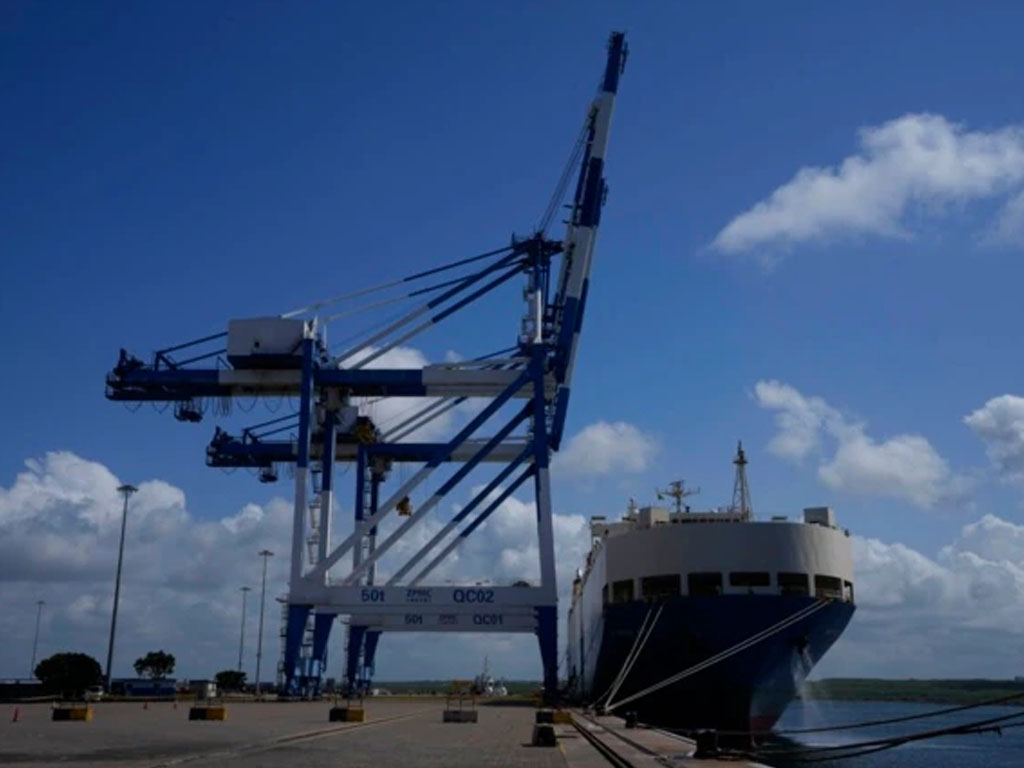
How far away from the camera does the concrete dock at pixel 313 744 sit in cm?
1413

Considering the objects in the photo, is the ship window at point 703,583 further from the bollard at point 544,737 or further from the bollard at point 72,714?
the bollard at point 72,714

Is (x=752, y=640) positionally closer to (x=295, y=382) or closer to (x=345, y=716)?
(x=345, y=716)

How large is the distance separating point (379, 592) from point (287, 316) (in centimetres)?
1153

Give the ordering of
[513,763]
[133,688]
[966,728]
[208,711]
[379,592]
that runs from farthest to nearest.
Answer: [133,688] < [379,592] < [208,711] < [513,763] < [966,728]

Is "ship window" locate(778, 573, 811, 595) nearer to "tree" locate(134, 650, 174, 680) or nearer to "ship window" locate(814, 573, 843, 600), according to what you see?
"ship window" locate(814, 573, 843, 600)

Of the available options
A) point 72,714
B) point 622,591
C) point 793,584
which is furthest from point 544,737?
point 622,591

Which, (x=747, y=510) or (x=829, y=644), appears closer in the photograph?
(x=829, y=644)

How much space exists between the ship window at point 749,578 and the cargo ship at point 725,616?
3 centimetres

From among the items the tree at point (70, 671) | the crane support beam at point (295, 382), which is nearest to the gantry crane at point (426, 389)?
the crane support beam at point (295, 382)

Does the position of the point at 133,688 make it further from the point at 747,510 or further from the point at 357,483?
the point at 747,510

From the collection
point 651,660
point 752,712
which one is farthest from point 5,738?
point 752,712

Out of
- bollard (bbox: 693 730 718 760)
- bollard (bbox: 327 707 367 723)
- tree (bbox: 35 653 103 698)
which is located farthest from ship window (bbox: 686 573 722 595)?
tree (bbox: 35 653 103 698)

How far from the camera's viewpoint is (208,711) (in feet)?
90.7

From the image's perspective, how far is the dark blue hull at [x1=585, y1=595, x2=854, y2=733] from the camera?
2977 centimetres
